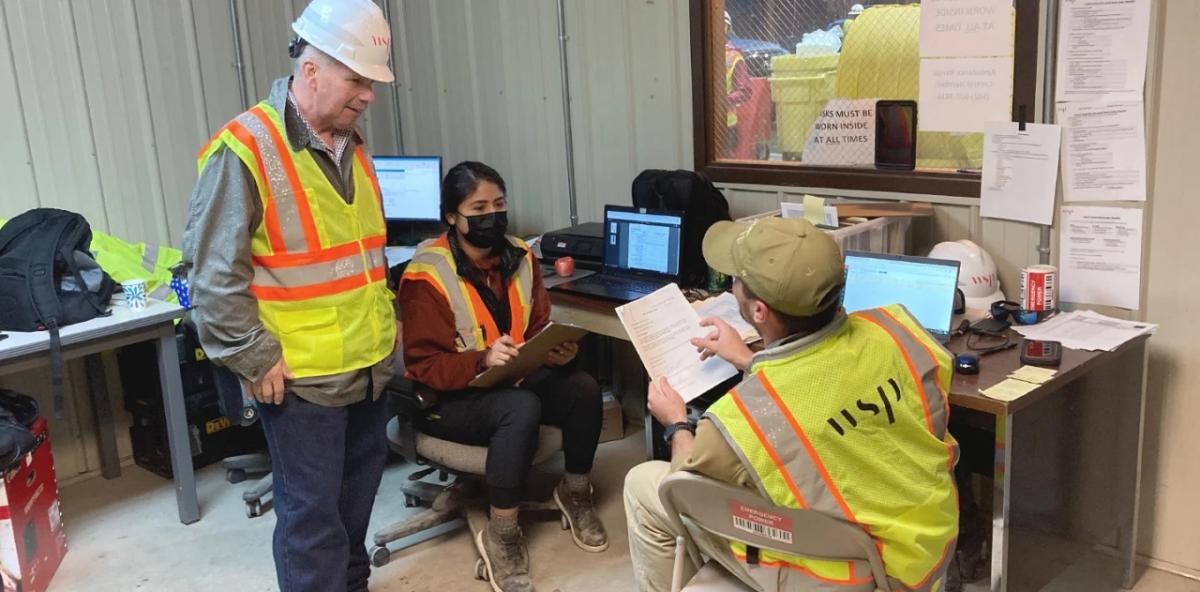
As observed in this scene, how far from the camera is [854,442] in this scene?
1604 mm

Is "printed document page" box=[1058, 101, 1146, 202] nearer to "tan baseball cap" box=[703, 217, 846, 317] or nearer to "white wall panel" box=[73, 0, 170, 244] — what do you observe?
"tan baseball cap" box=[703, 217, 846, 317]

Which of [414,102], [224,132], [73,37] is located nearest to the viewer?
Result: [224,132]

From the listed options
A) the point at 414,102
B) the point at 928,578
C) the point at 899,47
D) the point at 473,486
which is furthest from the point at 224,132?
the point at 414,102

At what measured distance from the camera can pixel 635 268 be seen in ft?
10.8

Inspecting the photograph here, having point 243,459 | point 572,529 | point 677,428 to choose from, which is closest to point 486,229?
point 572,529

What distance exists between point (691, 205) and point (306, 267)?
138 cm

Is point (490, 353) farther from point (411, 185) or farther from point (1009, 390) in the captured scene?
point (411, 185)

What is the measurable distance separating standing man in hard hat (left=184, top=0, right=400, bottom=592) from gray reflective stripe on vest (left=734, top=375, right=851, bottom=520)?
3.47 feet

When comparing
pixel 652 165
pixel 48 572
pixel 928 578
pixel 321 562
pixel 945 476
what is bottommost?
pixel 48 572

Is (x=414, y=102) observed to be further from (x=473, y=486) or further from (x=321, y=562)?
(x=321, y=562)

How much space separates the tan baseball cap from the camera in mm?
1671

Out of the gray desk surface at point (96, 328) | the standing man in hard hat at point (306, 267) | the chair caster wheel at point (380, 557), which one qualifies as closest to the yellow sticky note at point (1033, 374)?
the standing man in hard hat at point (306, 267)

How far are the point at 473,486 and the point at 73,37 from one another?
2163 mm

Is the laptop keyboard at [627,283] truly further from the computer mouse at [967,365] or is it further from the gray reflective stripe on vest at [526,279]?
the computer mouse at [967,365]
